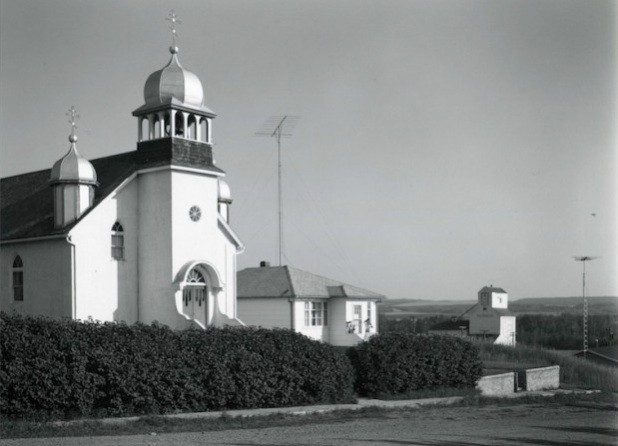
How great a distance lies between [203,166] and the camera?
2909 centimetres

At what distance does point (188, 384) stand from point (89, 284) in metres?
11.2

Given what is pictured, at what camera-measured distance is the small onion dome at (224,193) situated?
35.8 metres

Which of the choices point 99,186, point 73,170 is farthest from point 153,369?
point 99,186

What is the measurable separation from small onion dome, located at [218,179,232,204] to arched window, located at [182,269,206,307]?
7.23 m

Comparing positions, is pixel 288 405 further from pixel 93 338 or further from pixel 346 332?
pixel 346 332

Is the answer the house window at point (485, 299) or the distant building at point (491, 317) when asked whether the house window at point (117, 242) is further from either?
the house window at point (485, 299)

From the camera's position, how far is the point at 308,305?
39000mm

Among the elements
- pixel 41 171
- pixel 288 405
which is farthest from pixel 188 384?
pixel 41 171

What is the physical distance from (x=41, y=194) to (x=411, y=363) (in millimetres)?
17253

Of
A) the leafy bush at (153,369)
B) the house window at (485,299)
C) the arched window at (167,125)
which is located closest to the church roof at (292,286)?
the arched window at (167,125)

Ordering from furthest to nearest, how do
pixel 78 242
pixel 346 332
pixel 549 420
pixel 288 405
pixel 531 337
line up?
pixel 531 337 < pixel 346 332 < pixel 78 242 < pixel 288 405 < pixel 549 420

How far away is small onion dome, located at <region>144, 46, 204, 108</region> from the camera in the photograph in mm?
29078

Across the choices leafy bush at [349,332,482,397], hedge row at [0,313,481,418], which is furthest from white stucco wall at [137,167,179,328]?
hedge row at [0,313,481,418]

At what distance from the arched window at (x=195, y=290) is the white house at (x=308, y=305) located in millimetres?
9075
